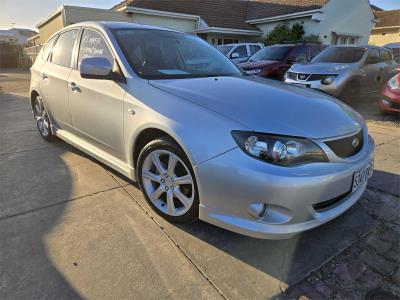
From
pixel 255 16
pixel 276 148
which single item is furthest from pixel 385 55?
pixel 255 16

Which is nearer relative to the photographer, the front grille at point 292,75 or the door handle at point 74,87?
the door handle at point 74,87

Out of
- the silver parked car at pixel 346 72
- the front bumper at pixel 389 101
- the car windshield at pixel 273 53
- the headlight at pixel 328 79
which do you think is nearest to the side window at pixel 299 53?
the car windshield at pixel 273 53

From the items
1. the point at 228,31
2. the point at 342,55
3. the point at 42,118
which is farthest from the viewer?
the point at 228,31

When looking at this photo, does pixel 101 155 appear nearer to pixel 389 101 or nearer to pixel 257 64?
pixel 389 101

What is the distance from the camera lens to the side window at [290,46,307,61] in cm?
939

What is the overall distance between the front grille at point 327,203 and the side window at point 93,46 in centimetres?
217

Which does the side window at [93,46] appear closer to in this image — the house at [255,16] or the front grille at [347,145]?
the front grille at [347,145]

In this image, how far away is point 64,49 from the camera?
3.91 meters

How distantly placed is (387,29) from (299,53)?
27.3 meters

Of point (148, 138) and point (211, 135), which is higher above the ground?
point (211, 135)

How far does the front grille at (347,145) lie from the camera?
216 cm

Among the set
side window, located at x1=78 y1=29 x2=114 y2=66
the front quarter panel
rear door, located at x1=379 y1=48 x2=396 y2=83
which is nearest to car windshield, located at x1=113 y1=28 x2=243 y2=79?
side window, located at x1=78 y1=29 x2=114 y2=66

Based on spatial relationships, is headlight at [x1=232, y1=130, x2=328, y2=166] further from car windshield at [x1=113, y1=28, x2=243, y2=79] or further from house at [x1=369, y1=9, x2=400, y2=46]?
house at [x1=369, y1=9, x2=400, y2=46]

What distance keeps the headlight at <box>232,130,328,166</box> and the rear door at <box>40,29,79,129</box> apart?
2533mm
